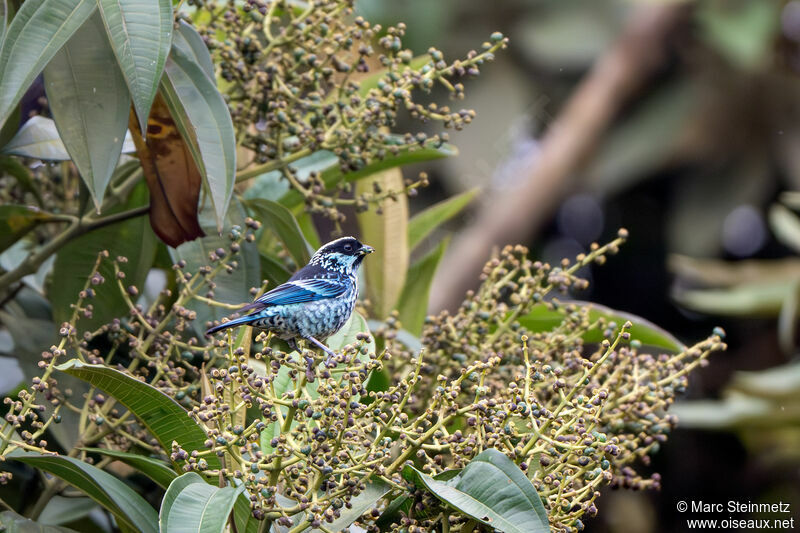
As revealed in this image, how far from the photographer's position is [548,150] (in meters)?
6.50

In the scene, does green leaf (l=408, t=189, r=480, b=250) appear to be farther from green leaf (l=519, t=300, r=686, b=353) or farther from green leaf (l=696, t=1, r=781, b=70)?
green leaf (l=696, t=1, r=781, b=70)

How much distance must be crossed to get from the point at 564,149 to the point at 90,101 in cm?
513

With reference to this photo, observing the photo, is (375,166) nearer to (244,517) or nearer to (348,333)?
(348,333)

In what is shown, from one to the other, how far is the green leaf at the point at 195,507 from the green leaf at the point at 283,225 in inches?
26.4

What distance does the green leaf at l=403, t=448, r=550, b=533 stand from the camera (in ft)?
4.18

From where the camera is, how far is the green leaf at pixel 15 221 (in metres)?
1.92

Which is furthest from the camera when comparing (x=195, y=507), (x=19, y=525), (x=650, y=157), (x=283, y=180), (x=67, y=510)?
(x=650, y=157)

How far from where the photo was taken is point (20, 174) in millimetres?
2104

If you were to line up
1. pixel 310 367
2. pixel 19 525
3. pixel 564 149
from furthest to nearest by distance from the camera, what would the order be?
pixel 564 149 < pixel 19 525 < pixel 310 367

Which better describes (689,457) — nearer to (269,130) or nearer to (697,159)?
(697,159)

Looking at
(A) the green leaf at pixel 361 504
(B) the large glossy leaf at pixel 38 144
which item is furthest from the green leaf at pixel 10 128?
(A) the green leaf at pixel 361 504

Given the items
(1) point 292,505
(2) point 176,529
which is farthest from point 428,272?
(2) point 176,529

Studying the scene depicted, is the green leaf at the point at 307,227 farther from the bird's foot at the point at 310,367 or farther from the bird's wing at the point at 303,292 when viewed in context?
the bird's foot at the point at 310,367

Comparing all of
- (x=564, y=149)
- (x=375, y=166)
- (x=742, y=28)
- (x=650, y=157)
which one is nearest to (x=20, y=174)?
(x=375, y=166)
